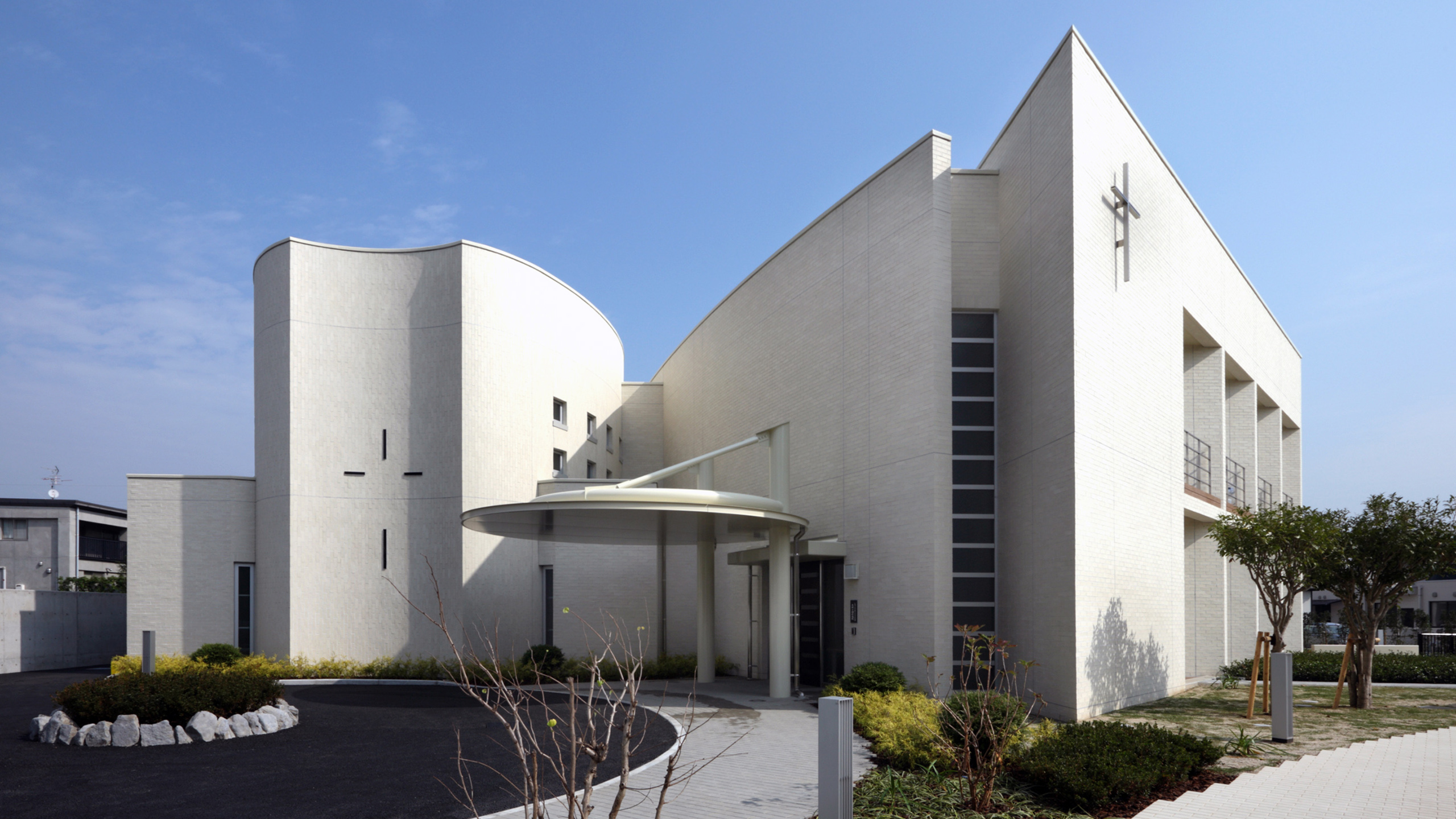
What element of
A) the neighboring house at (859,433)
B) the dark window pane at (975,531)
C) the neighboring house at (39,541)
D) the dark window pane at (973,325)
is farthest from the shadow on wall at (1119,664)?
the neighboring house at (39,541)

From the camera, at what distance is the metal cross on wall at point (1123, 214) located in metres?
15.6

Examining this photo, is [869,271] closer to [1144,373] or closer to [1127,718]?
[1144,373]

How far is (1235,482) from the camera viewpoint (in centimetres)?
2456

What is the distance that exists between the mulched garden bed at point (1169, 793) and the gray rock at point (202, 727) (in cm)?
1154

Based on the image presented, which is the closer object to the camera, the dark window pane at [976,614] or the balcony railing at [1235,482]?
the dark window pane at [976,614]

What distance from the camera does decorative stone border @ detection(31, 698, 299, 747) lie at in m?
12.3

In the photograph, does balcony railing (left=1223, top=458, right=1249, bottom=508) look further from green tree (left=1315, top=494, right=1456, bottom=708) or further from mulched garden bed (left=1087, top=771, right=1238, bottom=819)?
mulched garden bed (left=1087, top=771, right=1238, bottom=819)

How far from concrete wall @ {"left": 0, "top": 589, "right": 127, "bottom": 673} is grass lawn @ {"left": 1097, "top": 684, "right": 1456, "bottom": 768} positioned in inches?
1141

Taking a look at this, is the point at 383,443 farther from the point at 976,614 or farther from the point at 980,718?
the point at 980,718

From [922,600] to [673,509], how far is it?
453cm

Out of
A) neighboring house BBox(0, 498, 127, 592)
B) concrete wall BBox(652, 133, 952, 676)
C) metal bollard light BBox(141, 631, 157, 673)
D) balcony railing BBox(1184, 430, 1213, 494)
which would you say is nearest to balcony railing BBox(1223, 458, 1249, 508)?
balcony railing BBox(1184, 430, 1213, 494)

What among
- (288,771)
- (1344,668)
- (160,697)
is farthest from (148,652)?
(1344,668)

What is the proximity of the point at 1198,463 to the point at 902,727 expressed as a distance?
1405 cm

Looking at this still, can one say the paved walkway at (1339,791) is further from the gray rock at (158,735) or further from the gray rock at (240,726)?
the gray rock at (158,735)
